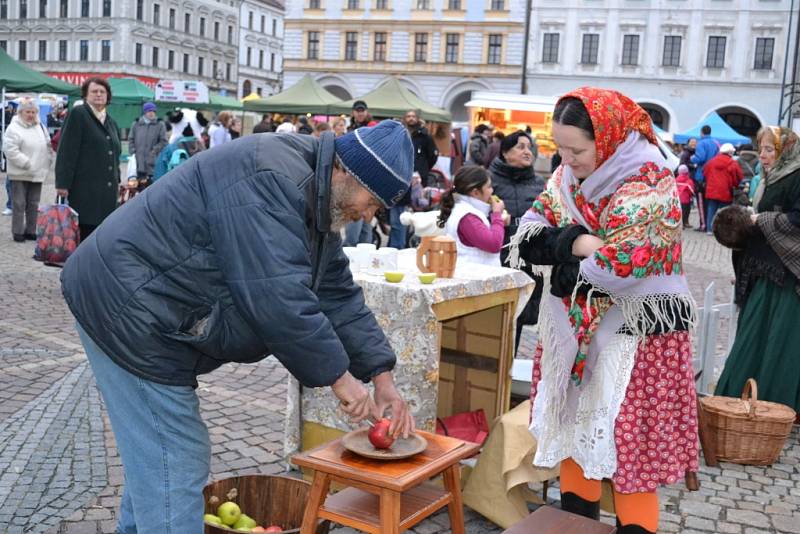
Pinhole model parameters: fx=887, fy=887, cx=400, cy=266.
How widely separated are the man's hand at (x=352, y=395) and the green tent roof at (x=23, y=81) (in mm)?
17480

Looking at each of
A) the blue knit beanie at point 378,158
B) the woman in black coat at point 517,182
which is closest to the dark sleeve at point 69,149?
the woman in black coat at point 517,182

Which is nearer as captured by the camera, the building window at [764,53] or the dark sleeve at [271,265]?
the dark sleeve at [271,265]

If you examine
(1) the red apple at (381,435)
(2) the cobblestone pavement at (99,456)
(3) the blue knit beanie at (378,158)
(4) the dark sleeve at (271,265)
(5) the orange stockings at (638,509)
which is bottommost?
(2) the cobblestone pavement at (99,456)

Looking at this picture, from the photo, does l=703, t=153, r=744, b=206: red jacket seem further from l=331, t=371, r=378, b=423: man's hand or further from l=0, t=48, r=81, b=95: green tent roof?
l=331, t=371, r=378, b=423: man's hand

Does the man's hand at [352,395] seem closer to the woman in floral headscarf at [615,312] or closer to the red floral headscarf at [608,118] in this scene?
the woman in floral headscarf at [615,312]

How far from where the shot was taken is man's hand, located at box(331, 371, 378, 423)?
244 cm

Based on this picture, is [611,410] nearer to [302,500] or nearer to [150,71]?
[302,500]

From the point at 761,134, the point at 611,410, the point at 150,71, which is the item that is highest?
the point at 150,71

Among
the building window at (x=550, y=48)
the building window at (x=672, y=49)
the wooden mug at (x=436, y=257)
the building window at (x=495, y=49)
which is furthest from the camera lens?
the building window at (x=495, y=49)

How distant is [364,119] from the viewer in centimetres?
1156

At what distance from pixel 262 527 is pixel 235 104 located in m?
30.1

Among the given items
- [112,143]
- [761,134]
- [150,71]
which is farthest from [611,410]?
[150,71]

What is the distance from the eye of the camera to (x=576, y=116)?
2865mm

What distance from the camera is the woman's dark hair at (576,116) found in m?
2.86
